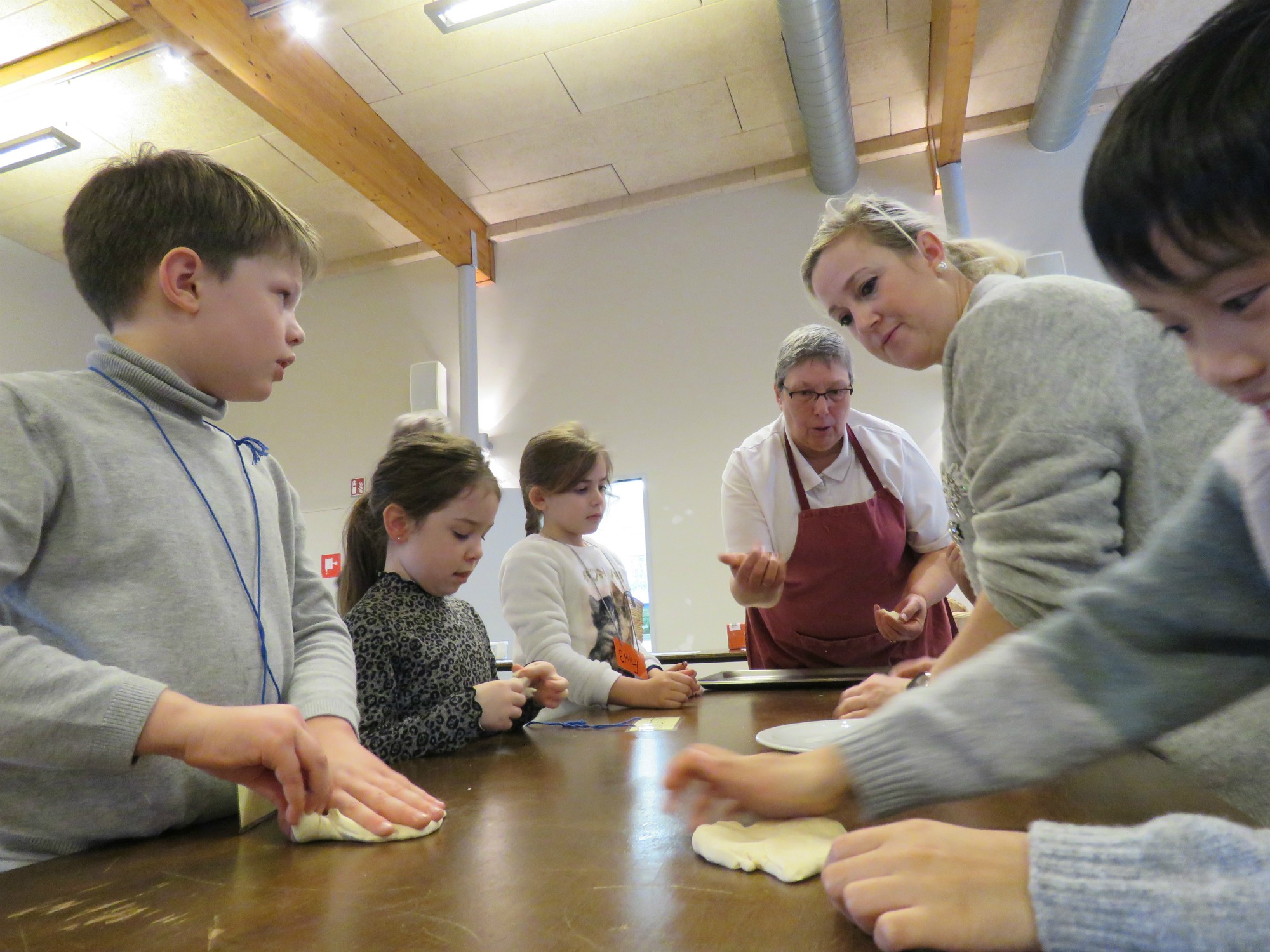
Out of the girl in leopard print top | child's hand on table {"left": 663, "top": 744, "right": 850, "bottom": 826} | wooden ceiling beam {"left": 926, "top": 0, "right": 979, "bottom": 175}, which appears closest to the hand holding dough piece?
the girl in leopard print top

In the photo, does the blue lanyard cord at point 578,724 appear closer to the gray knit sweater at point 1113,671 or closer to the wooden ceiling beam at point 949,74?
the gray knit sweater at point 1113,671

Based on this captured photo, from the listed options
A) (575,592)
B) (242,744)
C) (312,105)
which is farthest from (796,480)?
(312,105)

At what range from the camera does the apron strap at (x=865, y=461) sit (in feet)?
7.34

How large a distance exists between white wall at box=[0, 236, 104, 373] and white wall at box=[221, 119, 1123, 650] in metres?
1.14

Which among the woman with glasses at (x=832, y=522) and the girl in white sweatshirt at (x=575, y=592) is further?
the woman with glasses at (x=832, y=522)

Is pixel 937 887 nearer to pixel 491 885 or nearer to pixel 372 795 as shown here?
pixel 491 885

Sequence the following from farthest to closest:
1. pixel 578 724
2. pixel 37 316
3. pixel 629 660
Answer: pixel 37 316 < pixel 629 660 < pixel 578 724

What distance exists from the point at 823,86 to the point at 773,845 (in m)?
3.88

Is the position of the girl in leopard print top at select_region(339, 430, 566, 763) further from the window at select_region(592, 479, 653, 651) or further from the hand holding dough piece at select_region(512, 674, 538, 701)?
the window at select_region(592, 479, 653, 651)

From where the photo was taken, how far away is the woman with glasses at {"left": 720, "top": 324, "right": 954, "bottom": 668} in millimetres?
2139

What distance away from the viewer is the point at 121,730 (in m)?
0.64

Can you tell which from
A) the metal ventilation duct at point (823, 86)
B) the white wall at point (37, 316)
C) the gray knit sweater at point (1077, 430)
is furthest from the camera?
the white wall at point (37, 316)

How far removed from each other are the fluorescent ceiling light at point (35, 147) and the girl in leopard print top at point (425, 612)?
3665 mm

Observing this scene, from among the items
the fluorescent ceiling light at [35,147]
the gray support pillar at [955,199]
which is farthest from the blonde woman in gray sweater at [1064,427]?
the fluorescent ceiling light at [35,147]
